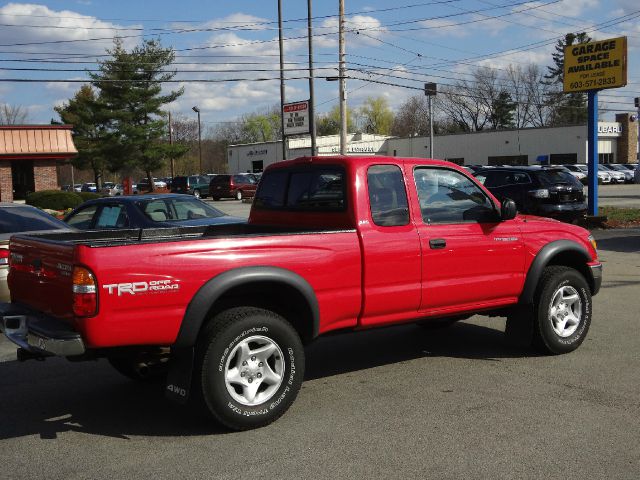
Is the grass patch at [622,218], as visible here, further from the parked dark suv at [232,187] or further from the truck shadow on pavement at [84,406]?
the parked dark suv at [232,187]

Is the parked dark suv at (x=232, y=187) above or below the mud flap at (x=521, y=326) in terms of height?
above

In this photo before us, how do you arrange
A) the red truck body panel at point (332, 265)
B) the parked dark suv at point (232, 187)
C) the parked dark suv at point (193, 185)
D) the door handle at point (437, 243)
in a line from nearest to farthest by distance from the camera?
the red truck body panel at point (332, 265)
the door handle at point (437, 243)
the parked dark suv at point (232, 187)
the parked dark suv at point (193, 185)

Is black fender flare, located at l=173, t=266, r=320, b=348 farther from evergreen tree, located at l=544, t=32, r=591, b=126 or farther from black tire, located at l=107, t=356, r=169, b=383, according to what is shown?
evergreen tree, located at l=544, t=32, r=591, b=126

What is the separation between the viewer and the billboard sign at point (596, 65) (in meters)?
19.3

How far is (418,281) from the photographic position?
5.57m

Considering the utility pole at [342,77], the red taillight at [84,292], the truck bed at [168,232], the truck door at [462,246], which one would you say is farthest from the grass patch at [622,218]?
the red taillight at [84,292]

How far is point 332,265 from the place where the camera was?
509 centimetres

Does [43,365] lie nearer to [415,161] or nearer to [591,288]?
[415,161]

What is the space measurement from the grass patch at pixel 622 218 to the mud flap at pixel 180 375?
1718cm

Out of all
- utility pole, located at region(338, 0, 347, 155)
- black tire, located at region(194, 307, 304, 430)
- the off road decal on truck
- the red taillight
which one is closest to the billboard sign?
utility pole, located at region(338, 0, 347, 155)

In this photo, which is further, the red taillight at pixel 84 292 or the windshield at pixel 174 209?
the windshield at pixel 174 209

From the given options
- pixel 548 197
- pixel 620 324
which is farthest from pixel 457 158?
pixel 620 324

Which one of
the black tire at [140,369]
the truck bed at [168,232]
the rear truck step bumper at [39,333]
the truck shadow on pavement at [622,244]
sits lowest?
the truck shadow on pavement at [622,244]

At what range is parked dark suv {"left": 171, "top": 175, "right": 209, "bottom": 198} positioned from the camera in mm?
46938
